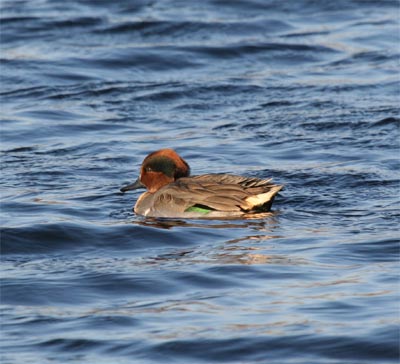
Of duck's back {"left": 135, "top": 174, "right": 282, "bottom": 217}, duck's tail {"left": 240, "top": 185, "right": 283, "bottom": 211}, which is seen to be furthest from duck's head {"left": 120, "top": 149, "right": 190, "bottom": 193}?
duck's tail {"left": 240, "top": 185, "right": 283, "bottom": 211}

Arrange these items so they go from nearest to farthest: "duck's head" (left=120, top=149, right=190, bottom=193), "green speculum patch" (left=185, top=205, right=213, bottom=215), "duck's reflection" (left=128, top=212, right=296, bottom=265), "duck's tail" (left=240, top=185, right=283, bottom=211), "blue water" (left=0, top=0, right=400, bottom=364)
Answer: "blue water" (left=0, top=0, right=400, bottom=364) → "duck's reflection" (left=128, top=212, right=296, bottom=265) → "duck's tail" (left=240, top=185, right=283, bottom=211) → "green speculum patch" (left=185, top=205, right=213, bottom=215) → "duck's head" (left=120, top=149, right=190, bottom=193)

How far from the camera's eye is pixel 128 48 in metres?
20.5

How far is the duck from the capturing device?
37.3 feet

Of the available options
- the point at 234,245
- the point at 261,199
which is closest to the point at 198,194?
the point at 261,199

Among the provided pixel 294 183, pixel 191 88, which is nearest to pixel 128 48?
pixel 191 88

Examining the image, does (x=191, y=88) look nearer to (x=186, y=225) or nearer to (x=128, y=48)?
(x=128, y=48)

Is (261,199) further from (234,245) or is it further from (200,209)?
(234,245)

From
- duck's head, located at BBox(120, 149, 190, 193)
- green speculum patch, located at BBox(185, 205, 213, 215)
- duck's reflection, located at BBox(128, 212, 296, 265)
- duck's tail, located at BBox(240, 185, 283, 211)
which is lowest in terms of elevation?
duck's reflection, located at BBox(128, 212, 296, 265)

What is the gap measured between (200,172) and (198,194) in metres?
2.34

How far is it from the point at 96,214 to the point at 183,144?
129 inches

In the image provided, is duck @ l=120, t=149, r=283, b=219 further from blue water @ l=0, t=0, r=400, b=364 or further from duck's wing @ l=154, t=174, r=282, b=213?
blue water @ l=0, t=0, r=400, b=364

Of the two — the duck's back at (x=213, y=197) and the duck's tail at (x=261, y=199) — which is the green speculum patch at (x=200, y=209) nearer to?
the duck's back at (x=213, y=197)

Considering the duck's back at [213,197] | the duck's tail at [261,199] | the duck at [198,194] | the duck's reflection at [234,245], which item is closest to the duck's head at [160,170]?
the duck at [198,194]

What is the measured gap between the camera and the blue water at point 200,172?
27.3 ft
